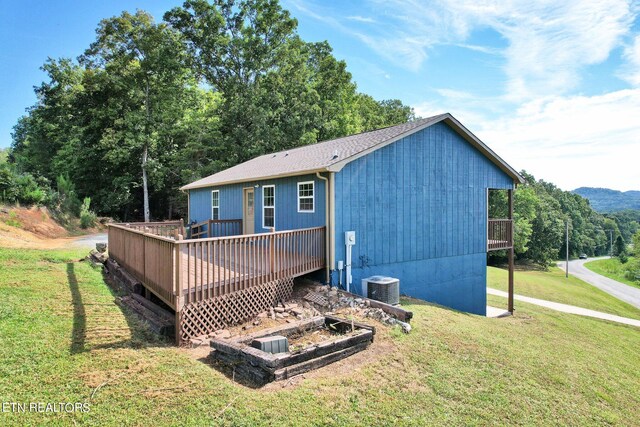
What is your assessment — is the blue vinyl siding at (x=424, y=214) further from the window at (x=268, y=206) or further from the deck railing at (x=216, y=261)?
the window at (x=268, y=206)

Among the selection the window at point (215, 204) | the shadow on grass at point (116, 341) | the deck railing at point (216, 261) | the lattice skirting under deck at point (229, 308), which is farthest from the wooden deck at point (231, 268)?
the window at point (215, 204)

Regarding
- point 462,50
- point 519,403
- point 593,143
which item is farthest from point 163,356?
point 593,143

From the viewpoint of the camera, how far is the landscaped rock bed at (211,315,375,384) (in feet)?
13.8

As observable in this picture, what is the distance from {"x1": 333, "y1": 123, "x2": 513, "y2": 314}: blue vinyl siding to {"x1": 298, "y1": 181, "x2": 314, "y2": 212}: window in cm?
98

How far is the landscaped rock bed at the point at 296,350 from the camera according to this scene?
13.8 feet

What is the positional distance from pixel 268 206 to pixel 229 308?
16.6ft

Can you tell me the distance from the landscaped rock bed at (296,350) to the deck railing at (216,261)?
1.20 meters

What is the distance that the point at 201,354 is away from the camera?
16.4 ft

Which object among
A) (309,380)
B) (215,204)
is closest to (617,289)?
(215,204)

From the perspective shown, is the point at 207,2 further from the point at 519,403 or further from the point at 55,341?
the point at 519,403

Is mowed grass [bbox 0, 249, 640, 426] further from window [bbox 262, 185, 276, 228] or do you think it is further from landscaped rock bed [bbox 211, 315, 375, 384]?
window [bbox 262, 185, 276, 228]

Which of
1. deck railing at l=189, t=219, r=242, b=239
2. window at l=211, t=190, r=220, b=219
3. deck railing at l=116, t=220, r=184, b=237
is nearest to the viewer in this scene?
deck railing at l=116, t=220, r=184, b=237

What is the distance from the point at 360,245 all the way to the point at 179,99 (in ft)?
81.2

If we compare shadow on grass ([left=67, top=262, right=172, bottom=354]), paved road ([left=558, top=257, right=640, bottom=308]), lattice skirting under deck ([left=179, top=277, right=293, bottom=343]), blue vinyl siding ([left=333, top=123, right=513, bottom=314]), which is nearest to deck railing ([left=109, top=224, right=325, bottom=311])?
lattice skirting under deck ([left=179, top=277, right=293, bottom=343])
